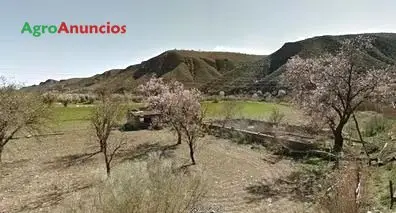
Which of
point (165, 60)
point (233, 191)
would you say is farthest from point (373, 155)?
point (165, 60)

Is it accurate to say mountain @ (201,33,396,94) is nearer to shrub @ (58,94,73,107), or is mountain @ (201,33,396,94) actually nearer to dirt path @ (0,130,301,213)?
shrub @ (58,94,73,107)

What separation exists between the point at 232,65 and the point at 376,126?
108 m

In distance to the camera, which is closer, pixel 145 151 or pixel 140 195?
pixel 140 195

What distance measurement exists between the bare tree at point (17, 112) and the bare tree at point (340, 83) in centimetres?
1357

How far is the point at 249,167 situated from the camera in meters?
15.1

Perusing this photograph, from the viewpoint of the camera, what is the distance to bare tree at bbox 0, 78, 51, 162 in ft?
50.7

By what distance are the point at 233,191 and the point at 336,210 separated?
249 inches

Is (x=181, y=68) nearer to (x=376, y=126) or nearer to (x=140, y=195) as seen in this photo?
(x=376, y=126)

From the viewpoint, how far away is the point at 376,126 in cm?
1927

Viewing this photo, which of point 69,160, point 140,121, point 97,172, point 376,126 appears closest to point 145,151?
point 69,160

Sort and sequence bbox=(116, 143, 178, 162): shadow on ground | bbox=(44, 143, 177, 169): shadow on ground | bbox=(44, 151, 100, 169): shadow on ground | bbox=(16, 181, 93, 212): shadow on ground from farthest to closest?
bbox=(116, 143, 178, 162): shadow on ground, bbox=(44, 143, 177, 169): shadow on ground, bbox=(44, 151, 100, 169): shadow on ground, bbox=(16, 181, 93, 212): shadow on ground

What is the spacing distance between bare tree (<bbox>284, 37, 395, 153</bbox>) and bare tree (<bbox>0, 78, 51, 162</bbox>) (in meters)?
13.6

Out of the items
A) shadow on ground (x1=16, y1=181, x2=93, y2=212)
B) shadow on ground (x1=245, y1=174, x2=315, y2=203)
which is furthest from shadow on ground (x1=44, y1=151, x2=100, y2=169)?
shadow on ground (x1=245, y1=174, x2=315, y2=203)

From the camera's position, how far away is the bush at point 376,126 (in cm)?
1880
